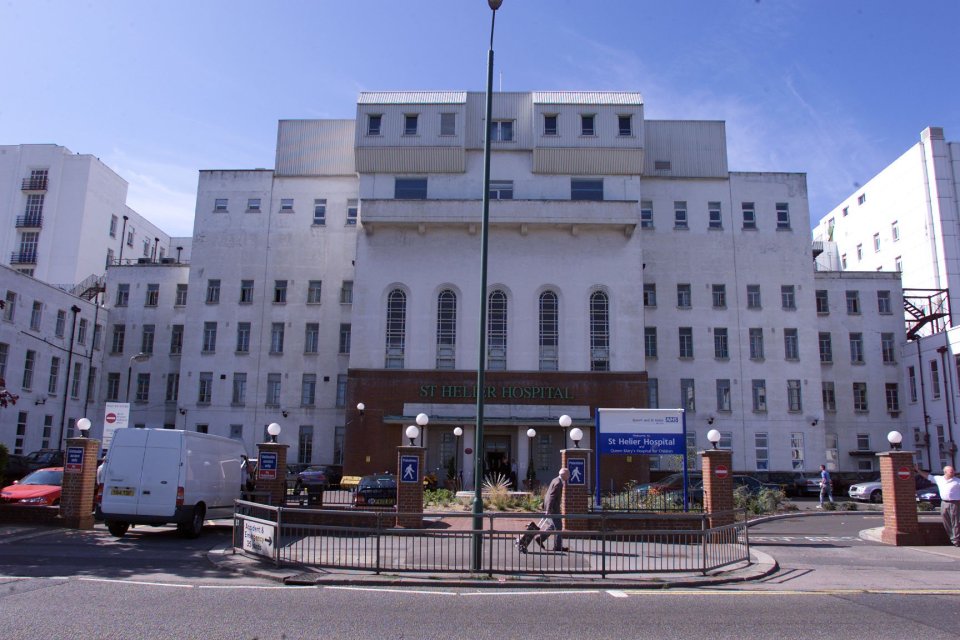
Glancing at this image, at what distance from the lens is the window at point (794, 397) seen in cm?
4194

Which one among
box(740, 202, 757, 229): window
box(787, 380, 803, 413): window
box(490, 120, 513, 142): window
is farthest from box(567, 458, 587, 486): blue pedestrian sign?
box(740, 202, 757, 229): window

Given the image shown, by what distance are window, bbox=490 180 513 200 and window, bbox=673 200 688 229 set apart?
10.2 meters

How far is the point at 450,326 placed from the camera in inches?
1563

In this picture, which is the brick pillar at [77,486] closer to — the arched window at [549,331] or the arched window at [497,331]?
the arched window at [497,331]

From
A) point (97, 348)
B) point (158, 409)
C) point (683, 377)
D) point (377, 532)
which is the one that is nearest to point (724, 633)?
point (377, 532)

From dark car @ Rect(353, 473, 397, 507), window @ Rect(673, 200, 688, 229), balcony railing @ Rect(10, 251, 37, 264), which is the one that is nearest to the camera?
dark car @ Rect(353, 473, 397, 507)

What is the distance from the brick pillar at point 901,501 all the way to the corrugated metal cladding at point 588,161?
86.1ft

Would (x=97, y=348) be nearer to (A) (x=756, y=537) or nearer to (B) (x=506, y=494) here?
(B) (x=506, y=494)

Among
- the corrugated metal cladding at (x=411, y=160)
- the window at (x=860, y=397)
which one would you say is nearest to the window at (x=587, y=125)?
the corrugated metal cladding at (x=411, y=160)

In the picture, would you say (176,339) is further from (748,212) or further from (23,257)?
(748,212)

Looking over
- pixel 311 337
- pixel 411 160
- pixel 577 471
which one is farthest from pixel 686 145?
pixel 577 471

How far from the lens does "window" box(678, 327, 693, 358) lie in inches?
1681

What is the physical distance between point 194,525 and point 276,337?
27.6 metres

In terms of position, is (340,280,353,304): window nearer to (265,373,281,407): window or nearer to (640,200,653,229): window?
(265,373,281,407): window
